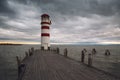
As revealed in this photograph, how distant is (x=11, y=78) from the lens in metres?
15.7

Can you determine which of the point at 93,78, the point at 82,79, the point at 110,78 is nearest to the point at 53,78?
the point at 82,79

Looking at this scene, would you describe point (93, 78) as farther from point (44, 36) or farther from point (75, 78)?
point (44, 36)

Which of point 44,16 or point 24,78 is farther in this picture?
point 44,16

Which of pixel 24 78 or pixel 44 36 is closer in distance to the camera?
pixel 24 78

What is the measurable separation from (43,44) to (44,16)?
21.4 ft

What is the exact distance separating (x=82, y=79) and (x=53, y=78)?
5.55 feet

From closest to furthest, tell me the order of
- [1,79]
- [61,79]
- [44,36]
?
[61,79]
[1,79]
[44,36]

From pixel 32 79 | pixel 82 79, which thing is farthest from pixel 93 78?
pixel 32 79

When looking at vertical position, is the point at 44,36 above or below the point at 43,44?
above

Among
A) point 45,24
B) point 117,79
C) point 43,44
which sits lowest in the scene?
point 117,79

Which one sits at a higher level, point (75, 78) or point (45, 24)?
point (45, 24)

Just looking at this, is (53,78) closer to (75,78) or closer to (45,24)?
(75,78)

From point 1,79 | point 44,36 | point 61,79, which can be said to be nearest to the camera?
point 61,79

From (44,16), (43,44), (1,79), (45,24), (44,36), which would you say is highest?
(44,16)
